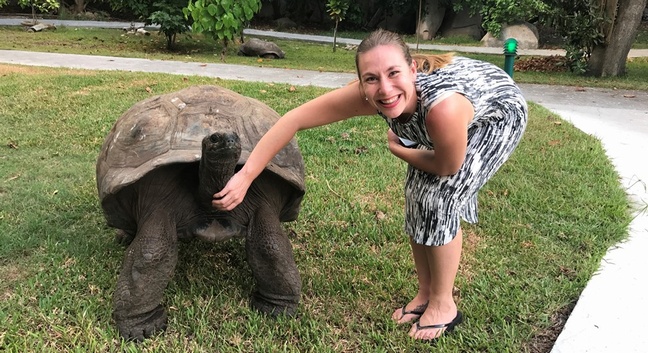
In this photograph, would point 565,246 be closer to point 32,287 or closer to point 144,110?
point 144,110

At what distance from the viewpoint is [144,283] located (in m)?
2.00

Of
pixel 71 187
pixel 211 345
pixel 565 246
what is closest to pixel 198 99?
pixel 211 345

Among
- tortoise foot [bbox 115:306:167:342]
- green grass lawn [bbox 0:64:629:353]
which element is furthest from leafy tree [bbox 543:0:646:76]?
tortoise foot [bbox 115:306:167:342]

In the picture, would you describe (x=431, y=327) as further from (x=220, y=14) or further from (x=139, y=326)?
(x=220, y=14)

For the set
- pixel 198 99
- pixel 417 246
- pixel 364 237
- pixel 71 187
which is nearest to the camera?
pixel 417 246

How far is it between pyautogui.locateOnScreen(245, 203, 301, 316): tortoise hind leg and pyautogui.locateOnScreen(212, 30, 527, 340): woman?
328 mm

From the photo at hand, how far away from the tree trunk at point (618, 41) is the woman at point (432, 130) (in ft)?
26.4

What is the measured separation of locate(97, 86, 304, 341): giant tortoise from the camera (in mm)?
2006

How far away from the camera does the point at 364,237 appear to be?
2.93 meters

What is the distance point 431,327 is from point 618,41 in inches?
337

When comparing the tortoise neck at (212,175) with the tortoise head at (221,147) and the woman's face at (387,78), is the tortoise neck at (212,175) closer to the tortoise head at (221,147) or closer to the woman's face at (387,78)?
the tortoise head at (221,147)

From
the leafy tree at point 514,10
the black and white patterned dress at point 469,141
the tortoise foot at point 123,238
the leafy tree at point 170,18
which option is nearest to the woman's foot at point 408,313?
the black and white patterned dress at point 469,141

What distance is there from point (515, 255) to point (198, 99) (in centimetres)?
172

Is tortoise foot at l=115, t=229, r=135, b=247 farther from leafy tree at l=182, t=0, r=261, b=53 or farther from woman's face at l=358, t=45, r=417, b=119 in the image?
leafy tree at l=182, t=0, r=261, b=53
